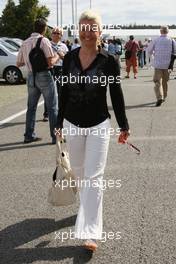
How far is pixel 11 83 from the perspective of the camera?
20.3m

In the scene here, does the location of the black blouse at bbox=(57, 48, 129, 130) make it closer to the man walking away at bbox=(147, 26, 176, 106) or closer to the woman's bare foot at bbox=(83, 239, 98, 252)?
the woman's bare foot at bbox=(83, 239, 98, 252)

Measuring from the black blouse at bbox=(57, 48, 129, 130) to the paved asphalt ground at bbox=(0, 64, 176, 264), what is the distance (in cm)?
109

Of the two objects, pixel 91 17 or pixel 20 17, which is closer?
pixel 91 17

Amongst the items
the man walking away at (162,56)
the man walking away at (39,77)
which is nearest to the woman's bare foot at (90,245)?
the man walking away at (39,77)

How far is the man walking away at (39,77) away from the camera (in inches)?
328

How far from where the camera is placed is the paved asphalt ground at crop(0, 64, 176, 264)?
14.1 feet

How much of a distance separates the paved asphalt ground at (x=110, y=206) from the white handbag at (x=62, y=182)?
303mm

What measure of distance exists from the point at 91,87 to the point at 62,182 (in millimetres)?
962

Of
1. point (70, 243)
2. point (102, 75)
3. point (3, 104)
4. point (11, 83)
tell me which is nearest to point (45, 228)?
point (70, 243)

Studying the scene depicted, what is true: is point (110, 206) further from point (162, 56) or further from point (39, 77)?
point (162, 56)

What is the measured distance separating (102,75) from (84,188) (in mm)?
929

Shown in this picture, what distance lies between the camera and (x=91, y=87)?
421 cm

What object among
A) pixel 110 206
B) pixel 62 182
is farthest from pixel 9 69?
pixel 62 182

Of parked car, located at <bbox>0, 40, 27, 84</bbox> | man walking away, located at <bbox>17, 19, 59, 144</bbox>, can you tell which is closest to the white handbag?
man walking away, located at <bbox>17, 19, 59, 144</bbox>
